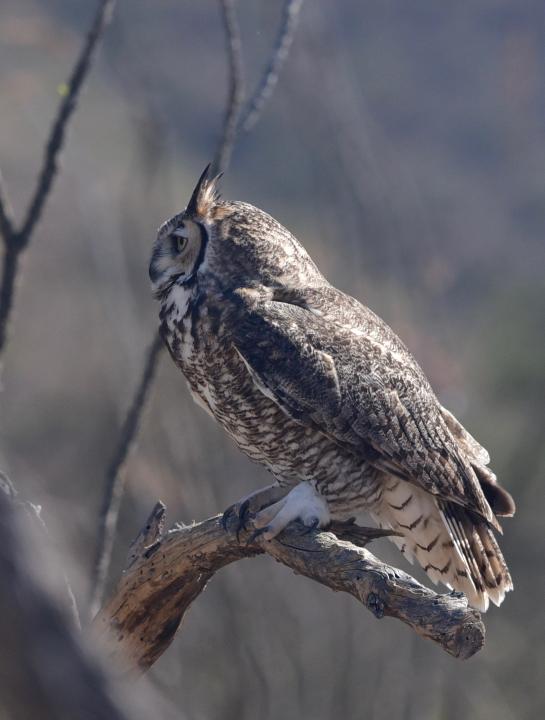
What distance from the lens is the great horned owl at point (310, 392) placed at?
9.21ft

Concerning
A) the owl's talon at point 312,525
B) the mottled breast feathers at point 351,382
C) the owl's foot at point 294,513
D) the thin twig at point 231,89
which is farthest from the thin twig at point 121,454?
the owl's talon at point 312,525

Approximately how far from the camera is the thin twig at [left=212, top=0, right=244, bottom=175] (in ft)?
11.4

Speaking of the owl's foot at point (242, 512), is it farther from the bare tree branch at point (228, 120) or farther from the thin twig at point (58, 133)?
the thin twig at point (58, 133)

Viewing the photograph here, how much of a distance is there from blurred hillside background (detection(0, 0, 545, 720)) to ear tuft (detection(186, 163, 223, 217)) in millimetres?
919

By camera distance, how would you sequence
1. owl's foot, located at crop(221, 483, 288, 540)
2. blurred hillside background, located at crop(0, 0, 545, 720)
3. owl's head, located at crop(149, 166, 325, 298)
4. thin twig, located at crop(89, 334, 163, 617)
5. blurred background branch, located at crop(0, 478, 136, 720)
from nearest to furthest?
blurred background branch, located at crop(0, 478, 136, 720)
owl's foot, located at crop(221, 483, 288, 540)
owl's head, located at crop(149, 166, 325, 298)
thin twig, located at crop(89, 334, 163, 617)
blurred hillside background, located at crop(0, 0, 545, 720)

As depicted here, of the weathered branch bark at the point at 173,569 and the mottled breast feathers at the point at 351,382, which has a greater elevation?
the mottled breast feathers at the point at 351,382

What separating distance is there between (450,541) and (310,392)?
73cm

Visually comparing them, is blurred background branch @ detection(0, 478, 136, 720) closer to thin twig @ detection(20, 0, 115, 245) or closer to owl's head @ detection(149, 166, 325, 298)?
owl's head @ detection(149, 166, 325, 298)

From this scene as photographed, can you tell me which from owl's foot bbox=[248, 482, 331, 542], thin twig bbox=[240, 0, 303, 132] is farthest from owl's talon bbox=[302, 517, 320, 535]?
thin twig bbox=[240, 0, 303, 132]

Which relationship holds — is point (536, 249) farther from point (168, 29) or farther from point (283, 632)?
point (283, 632)

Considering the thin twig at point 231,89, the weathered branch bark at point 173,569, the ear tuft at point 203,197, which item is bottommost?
the weathered branch bark at point 173,569

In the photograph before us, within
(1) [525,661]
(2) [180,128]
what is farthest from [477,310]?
(1) [525,661]

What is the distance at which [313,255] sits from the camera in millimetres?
12766

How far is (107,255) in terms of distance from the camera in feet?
18.3
